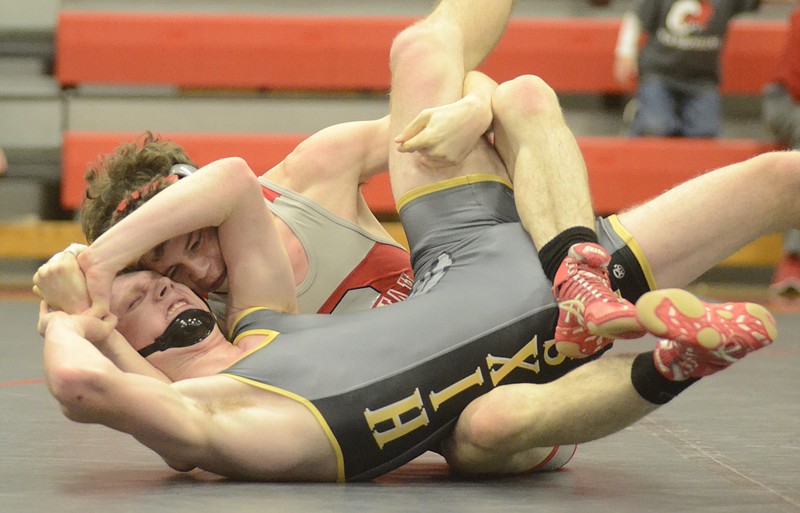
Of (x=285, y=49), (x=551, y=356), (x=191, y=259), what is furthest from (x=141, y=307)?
(x=285, y=49)

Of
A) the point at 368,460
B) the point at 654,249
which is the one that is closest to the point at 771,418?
the point at 654,249

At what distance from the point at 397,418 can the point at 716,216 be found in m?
0.72

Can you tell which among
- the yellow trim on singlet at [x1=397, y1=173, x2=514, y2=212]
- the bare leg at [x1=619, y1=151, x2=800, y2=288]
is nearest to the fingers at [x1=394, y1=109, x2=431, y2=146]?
the yellow trim on singlet at [x1=397, y1=173, x2=514, y2=212]

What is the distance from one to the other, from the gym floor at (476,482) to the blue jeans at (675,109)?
3163 millimetres

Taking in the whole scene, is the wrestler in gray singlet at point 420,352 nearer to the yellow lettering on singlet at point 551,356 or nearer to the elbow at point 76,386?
the yellow lettering on singlet at point 551,356

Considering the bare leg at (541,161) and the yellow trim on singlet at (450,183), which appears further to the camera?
the yellow trim on singlet at (450,183)

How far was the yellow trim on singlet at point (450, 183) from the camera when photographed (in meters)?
2.47

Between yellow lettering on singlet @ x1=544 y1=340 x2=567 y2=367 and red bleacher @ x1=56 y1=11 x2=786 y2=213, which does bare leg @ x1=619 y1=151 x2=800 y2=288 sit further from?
red bleacher @ x1=56 y1=11 x2=786 y2=213

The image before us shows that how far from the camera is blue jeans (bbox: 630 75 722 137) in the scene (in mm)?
5984

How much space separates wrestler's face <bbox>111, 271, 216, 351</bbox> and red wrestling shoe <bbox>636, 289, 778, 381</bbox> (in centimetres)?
84

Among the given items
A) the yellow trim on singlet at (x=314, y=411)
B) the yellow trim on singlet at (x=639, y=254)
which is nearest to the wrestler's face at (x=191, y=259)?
the yellow trim on singlet at (x=314, y=411)

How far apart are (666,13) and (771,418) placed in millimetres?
3534

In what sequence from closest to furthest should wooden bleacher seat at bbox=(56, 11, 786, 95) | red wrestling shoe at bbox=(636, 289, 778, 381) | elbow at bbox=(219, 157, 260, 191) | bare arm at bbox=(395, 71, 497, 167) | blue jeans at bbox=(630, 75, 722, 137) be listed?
red wrestling shoe at bbox=(636, 289, 778, 381)
elbow at bbox=(219, 157, 260, 191)
bare arm at bbox=(395, 71, 497, 167)
blue jeans at bbox=(630, 75, 722, 137)
wooden bleacher seat at bbox=(56, 11, 786, 95)

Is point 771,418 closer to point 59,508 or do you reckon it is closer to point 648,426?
point 648,426
